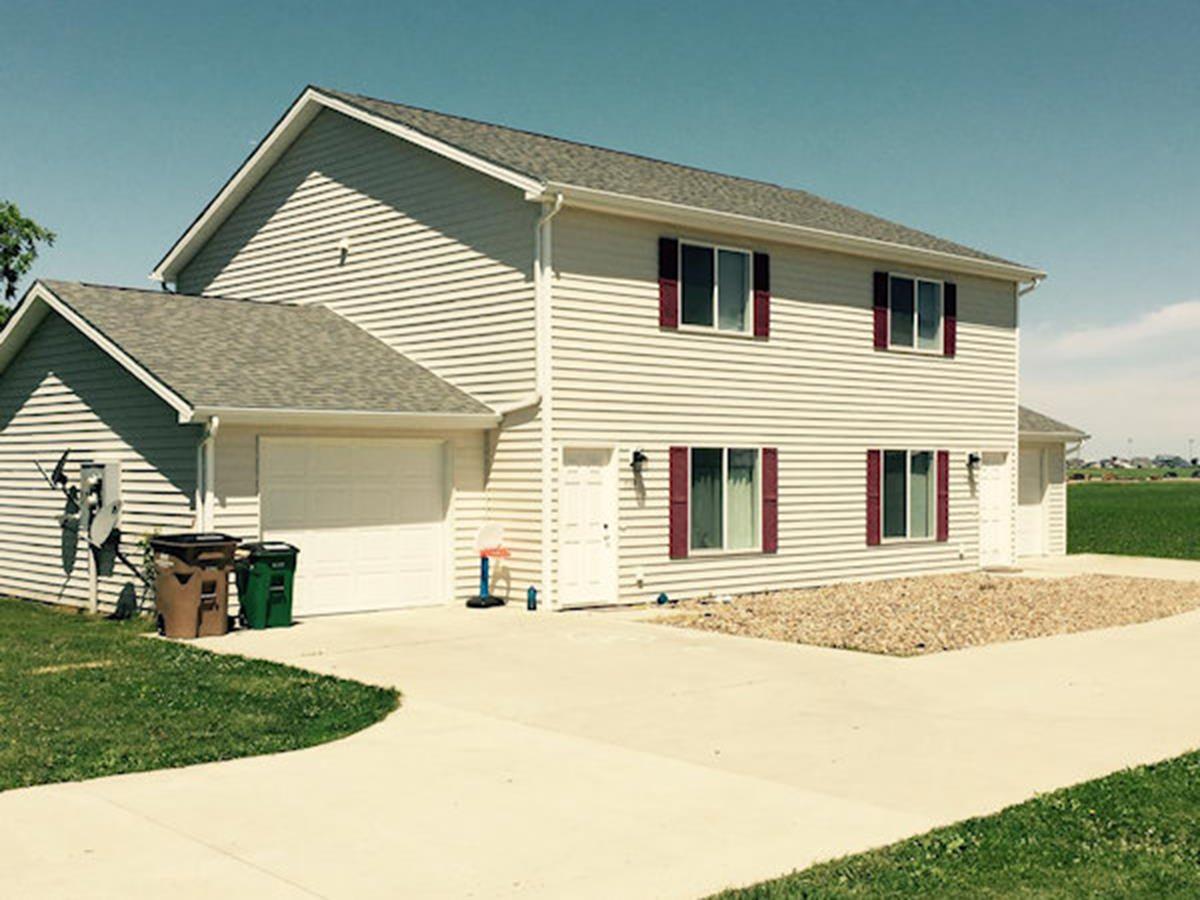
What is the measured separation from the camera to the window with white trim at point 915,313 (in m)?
21.6

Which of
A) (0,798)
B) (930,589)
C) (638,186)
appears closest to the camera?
(0,798)

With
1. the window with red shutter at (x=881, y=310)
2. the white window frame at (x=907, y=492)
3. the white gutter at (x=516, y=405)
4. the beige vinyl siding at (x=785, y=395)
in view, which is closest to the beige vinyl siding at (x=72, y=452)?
the white gutter at (x=516, y=405)

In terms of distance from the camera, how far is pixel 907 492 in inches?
865

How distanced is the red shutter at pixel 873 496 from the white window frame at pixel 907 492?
0.39ft

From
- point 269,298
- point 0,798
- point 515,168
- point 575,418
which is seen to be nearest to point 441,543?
point 575,418

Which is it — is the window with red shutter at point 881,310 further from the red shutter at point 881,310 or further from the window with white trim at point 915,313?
the window with white trim at point 915,313

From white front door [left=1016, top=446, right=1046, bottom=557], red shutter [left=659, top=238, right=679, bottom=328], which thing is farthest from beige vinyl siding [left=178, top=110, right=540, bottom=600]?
white front door [left=1016, top=446, right=1046, bottom=557]

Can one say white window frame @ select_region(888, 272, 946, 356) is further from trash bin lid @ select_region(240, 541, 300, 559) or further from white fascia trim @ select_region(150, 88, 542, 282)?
trash bin lid @ select_region(240, 541, 300, 559)

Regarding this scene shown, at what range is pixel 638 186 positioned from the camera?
730 inches

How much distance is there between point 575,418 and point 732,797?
32.0ft

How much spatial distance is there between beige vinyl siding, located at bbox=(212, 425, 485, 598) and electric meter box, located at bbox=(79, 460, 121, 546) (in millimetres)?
1988

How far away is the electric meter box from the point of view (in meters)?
16.0

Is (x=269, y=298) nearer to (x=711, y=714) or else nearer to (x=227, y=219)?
(x=227, y=219)

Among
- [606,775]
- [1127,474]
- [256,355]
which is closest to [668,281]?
[256,355]
